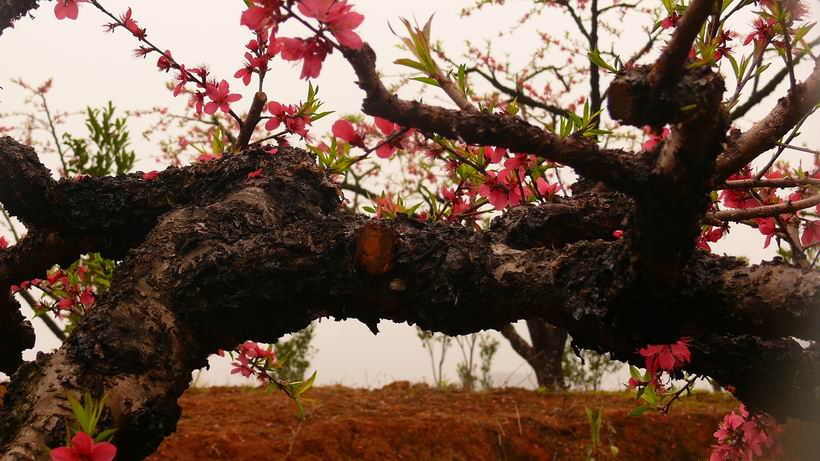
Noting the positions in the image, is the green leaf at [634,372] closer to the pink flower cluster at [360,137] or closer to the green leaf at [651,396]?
the green leaf at [651,396]

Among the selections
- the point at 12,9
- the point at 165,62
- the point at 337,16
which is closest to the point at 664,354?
the point at 337,16

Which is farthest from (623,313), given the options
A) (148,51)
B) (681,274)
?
(148,51)

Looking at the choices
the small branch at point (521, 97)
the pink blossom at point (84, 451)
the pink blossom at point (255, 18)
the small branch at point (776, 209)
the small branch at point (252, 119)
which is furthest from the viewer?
the small branch at point (521, 97)

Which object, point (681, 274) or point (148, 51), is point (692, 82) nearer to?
point (681, 274)

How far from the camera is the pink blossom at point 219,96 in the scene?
2127 mm

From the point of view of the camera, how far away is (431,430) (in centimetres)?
389

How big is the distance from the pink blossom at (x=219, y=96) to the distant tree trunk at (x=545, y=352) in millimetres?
5182

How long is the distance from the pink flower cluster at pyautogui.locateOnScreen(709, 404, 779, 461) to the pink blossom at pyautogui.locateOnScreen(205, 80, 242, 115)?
6.74 feet

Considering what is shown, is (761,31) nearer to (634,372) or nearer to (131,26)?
(634,372)

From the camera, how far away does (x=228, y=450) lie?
11.5ft

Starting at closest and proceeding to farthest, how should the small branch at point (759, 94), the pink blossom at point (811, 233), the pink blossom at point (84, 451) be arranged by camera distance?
1. the pink blossom at point (84, 451)
2. the pink blossom at point (811, 233)
3. the small branch at point (759, 94)

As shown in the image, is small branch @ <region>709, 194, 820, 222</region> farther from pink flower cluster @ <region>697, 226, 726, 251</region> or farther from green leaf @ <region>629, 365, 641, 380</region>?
green leaf @ <region>629, 365, 641, 380</region>

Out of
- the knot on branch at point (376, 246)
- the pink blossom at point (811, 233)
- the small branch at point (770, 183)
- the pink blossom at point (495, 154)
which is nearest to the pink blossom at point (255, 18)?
the knot on branch at point (376, 246)

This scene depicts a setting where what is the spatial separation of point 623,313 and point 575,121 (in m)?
0.58
